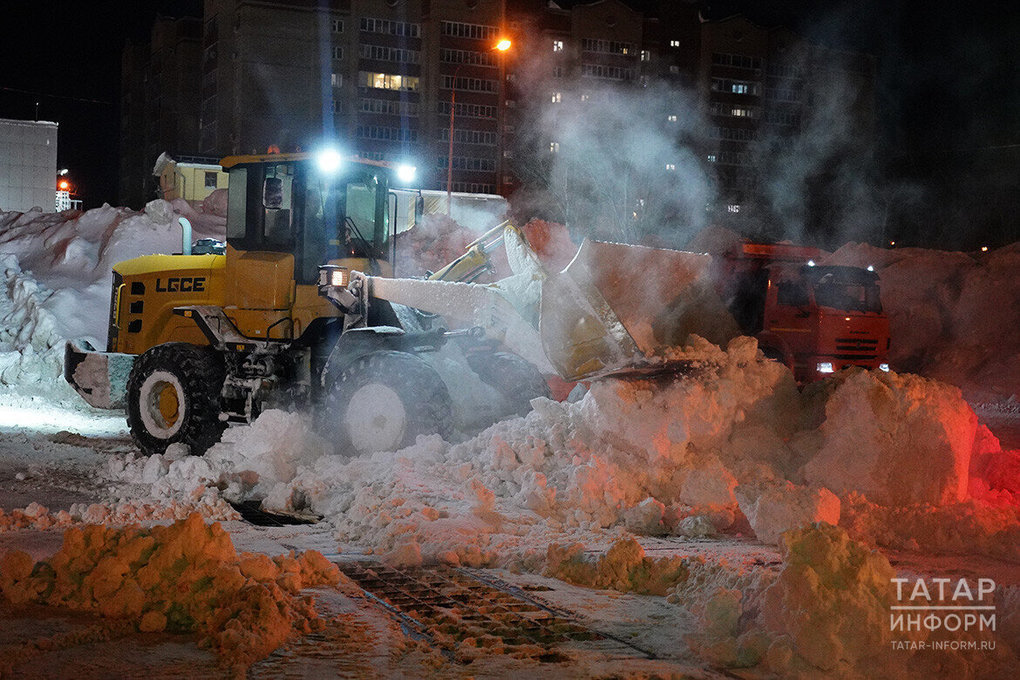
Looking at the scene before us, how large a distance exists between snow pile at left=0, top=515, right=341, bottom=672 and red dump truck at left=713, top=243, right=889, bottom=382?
39.3ft

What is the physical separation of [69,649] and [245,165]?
6.90 meters

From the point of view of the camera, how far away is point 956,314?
21.9 m

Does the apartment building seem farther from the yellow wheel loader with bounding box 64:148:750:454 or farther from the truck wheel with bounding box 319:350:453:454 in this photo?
the truck wheel with bounding box 319:350:453:454

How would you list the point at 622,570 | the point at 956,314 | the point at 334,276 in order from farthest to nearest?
the point at 956,314 < the point at 334,276 < the point at 622,570

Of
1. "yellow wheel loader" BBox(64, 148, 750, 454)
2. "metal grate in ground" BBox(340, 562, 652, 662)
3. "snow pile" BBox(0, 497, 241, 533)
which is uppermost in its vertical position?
"yellow wheel loader" BBox(64, 148, 750, 454)

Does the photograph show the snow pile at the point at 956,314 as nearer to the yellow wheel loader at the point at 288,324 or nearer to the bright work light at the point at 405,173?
the bright work light at the point at 405,173

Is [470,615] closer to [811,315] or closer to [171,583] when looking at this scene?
[171,583]

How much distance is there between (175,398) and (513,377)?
373 centimetres

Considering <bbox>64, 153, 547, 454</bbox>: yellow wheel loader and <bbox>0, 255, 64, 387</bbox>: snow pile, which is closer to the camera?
<bbox>64, 153, 547, 454</bbox>: yellow wheel loader

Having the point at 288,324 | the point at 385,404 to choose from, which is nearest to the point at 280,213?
the point at 288,324

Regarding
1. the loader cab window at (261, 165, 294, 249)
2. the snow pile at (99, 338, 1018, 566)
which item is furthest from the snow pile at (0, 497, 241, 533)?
the loader cab window at (261, 165, 294, 249)

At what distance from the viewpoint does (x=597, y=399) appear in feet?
27.2

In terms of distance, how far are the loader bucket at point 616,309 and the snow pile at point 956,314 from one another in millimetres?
12168

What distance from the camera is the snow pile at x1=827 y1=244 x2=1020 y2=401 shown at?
66.1 feet
